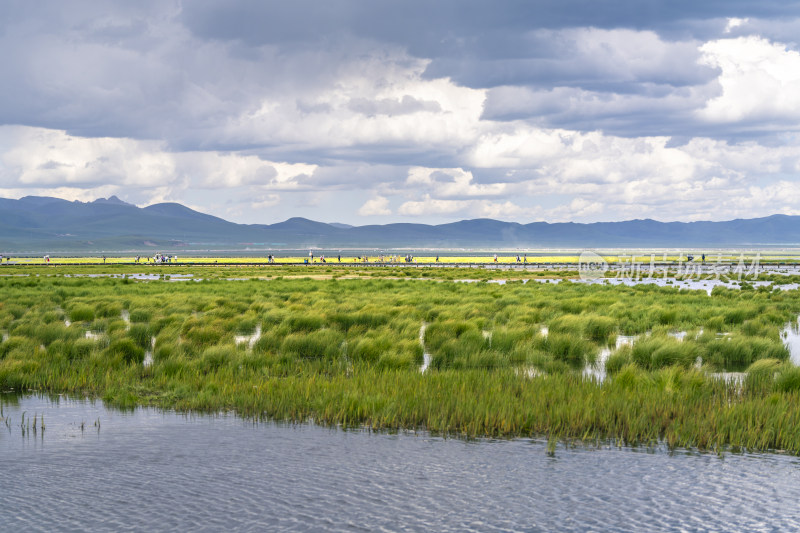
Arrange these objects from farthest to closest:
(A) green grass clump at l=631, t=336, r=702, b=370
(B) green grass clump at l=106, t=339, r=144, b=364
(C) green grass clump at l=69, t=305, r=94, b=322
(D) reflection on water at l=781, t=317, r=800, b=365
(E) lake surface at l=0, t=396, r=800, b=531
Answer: (C) green grass clump at l=69, t=305, r=94, b=322 < (D) reflection on water at l=781, t=317, r=800, b=365 < (A) green grass clump at l=631, t=336, r=702, b=370 < (B) green grass clump at l=106, t=339, r=144, b=364 < (E) lake surface at l=0, t=396, r=800, b=531

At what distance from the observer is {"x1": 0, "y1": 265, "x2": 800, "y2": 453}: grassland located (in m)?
11.7

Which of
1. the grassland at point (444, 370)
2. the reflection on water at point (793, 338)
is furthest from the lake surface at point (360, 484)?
the reflection on water at point (793, 338)

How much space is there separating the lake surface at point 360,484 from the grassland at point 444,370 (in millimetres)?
642

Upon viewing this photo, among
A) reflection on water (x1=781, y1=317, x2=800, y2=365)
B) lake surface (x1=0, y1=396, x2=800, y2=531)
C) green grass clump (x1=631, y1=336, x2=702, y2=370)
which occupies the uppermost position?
green grass clump (x1=631, y1=336, x2=702, y2=370)

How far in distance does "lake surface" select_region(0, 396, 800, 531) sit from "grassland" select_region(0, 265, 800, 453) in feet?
2.11

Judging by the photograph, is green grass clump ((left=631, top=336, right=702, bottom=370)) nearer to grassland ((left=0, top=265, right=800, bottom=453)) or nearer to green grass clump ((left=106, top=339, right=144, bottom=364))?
grassland ((left=0, top=265, right=800, bottom=453))

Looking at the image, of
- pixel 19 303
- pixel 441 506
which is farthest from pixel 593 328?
pixel 19 303

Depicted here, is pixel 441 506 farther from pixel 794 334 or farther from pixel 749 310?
pixel 749 310

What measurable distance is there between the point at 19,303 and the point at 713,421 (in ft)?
99.1

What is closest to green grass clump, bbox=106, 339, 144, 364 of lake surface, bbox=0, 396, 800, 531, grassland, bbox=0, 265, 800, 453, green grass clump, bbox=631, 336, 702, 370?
grassland, bbox=0, 265, 800, 453

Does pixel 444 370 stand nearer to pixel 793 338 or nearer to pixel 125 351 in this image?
pixel 125 351

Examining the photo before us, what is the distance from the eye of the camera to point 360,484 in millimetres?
9445

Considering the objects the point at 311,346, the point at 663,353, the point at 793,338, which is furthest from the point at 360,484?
the point at 793,338

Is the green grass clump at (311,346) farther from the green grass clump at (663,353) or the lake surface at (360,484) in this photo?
the green grass clump at (663,353)
